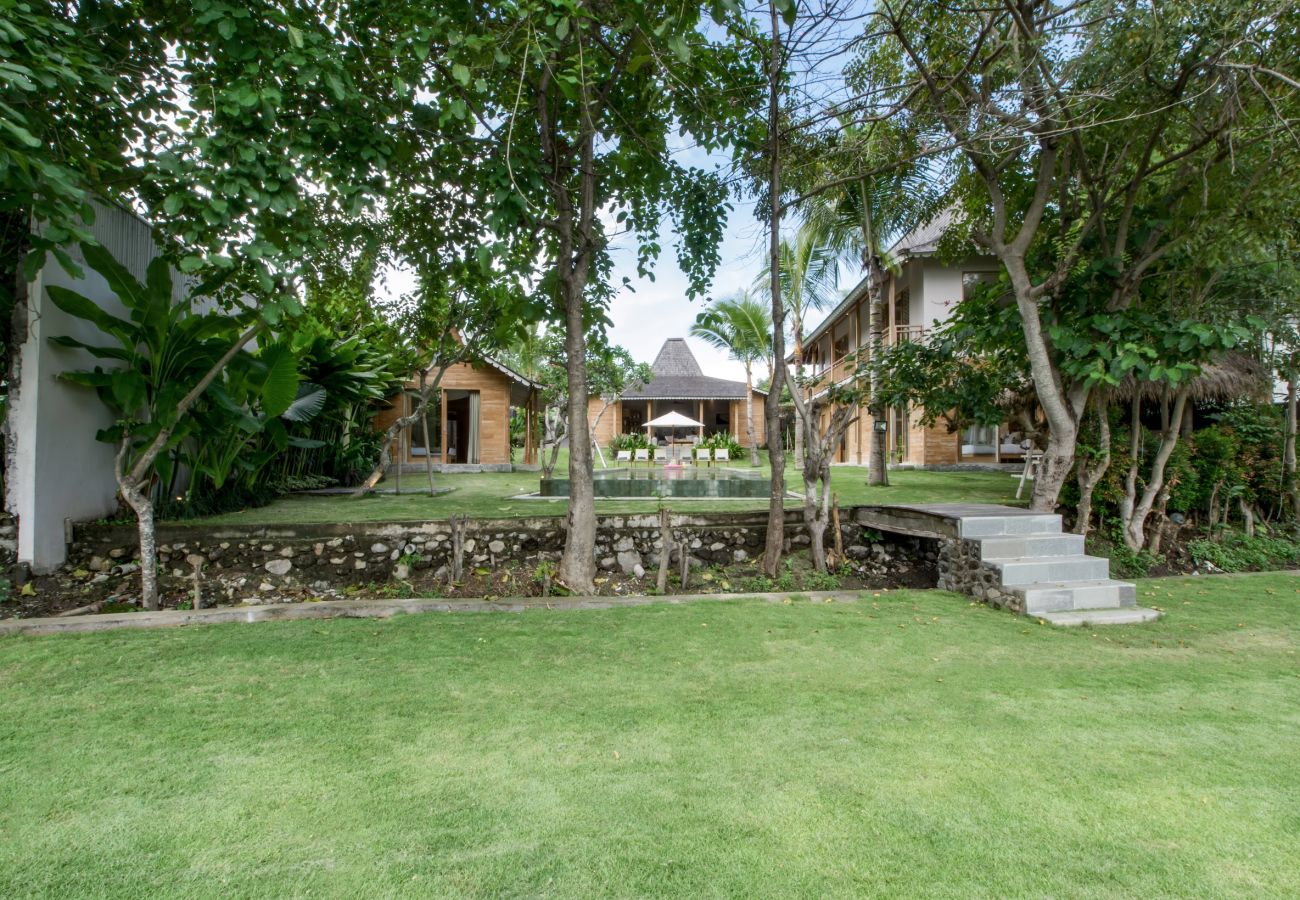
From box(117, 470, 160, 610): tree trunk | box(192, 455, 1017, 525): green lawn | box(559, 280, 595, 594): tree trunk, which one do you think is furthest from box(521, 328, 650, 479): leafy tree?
box(117, 470, 160, 610): tree trunk

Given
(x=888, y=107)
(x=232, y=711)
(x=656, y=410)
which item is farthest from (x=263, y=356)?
(x=656, y=410)

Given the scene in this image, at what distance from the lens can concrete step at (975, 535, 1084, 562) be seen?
5.64 metres

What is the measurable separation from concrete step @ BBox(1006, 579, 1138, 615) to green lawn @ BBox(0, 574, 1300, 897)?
73 centimetres

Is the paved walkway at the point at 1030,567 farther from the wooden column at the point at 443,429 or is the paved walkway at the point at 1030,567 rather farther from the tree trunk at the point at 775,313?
the wooden column at the point at 443,429

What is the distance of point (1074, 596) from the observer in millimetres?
5129

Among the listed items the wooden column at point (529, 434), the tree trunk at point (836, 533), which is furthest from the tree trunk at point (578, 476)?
the wooden column at point (529, 434)

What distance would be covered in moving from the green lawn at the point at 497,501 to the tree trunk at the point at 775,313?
5.16 feet

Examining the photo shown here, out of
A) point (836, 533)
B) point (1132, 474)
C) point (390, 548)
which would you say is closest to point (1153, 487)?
point (1132, 474)

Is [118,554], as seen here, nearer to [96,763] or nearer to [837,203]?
[96,763]

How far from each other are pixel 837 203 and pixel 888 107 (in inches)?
219

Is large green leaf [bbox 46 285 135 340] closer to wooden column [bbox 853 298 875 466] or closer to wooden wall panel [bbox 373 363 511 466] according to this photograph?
wooden wall panel [bbox 373 363 511 466]

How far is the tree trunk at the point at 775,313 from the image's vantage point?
18.6 feet

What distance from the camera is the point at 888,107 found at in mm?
6965

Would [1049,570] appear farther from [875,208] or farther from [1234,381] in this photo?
[875,208]
